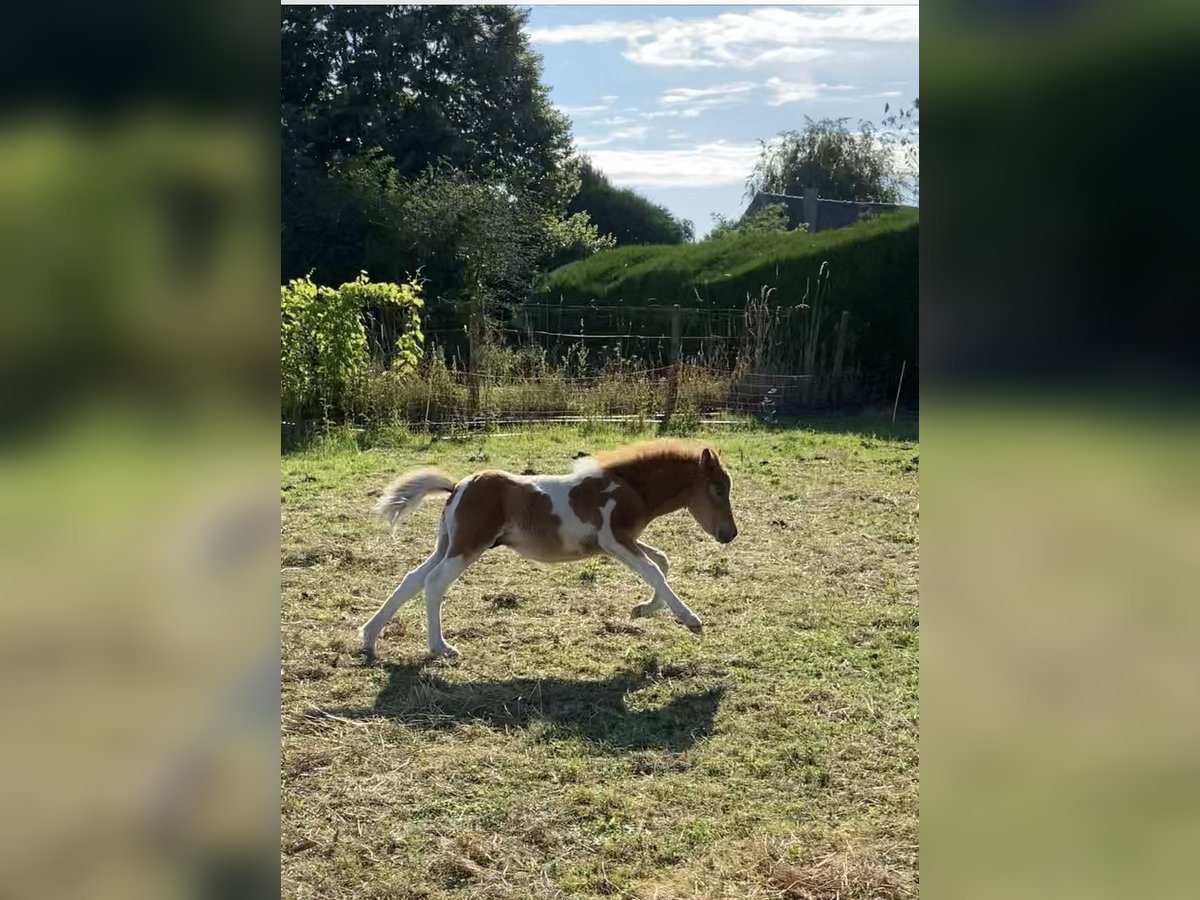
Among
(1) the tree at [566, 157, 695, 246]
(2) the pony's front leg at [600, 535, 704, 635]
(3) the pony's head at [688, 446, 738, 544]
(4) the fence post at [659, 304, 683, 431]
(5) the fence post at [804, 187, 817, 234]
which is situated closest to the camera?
(2) the pony's front leg at [600, 535, 704, 635]

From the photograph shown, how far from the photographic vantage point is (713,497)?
225 inches

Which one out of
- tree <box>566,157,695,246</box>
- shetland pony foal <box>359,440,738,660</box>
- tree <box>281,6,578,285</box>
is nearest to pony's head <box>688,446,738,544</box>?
shetland pony foal <box>359,440,738,660</box>

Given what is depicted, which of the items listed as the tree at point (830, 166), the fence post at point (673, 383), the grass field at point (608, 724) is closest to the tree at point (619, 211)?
the tree at point (830, 166)

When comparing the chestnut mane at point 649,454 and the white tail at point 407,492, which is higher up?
the chestnut mane at point 649,454

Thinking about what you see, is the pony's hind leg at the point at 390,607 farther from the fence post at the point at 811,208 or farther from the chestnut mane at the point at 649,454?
the fence post at the point at 811,208

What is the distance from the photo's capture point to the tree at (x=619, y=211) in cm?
3762

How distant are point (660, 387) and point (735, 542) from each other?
636 cm

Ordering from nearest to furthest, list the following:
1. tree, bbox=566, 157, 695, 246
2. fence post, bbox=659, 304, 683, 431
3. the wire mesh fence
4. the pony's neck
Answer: the pony's neck < the wire mesh fence < fence post, bbox=659, 304, 683, 431 < tree, bbox=566, 157, 695, 246

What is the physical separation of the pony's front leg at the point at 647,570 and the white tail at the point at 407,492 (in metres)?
0.87

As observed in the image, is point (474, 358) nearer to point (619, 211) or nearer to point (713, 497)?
point (713, 497)

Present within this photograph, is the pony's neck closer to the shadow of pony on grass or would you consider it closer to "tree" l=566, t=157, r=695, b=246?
the shadow of pony on grass

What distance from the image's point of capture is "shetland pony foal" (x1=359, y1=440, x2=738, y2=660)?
5.17m

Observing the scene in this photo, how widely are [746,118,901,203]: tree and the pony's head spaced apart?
94.2ft
